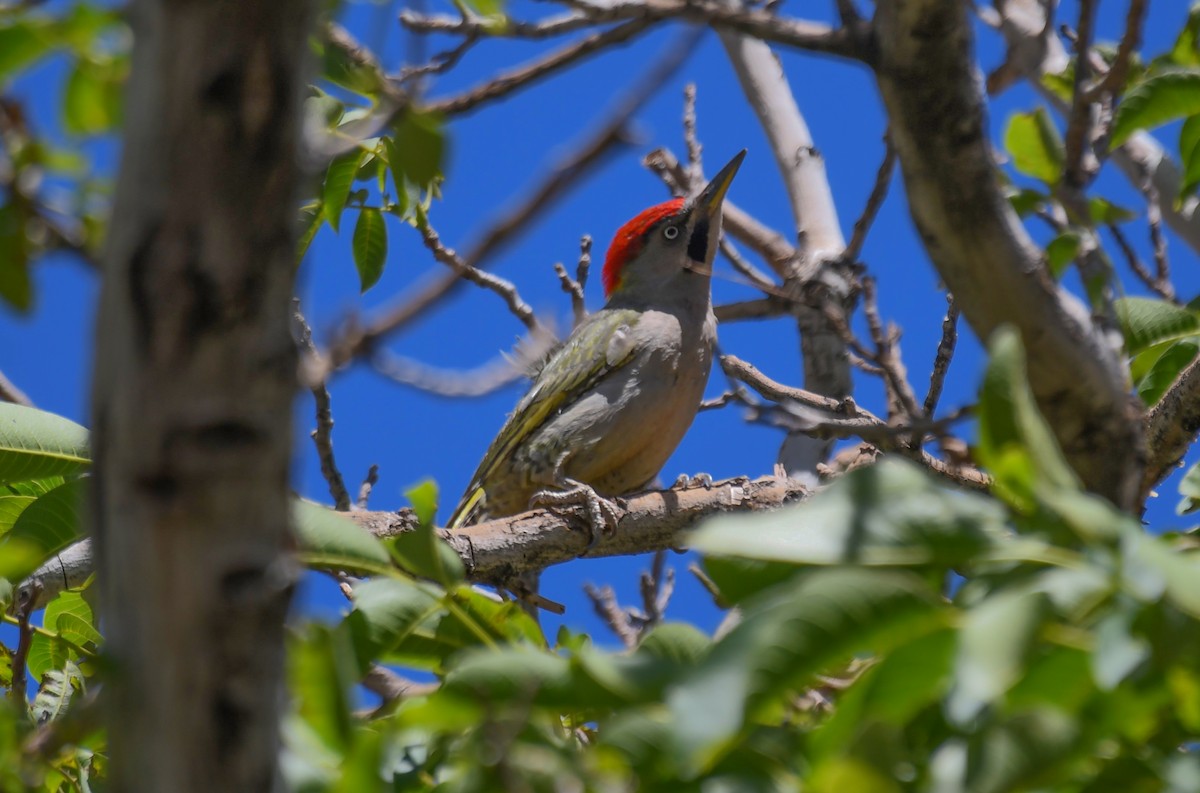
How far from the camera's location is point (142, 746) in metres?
1.33

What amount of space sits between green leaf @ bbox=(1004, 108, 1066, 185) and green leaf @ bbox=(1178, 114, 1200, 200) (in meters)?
0.36

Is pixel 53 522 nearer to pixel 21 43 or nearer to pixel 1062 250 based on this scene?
pixel 21 43

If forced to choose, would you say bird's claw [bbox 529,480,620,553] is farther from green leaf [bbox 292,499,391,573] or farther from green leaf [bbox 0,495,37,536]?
green leaf [bbox 292,499,391,573]

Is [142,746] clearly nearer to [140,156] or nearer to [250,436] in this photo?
[250,436]

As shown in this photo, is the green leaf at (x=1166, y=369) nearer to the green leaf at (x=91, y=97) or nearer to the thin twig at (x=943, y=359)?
the thin twig at (x=943, y=359)

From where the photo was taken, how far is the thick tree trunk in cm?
130

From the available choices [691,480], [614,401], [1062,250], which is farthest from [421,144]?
[614,401]

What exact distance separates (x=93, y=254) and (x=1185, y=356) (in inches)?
127

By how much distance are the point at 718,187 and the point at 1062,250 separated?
421cm

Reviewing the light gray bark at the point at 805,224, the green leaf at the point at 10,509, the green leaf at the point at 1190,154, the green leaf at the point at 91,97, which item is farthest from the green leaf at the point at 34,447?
the light gray bark at the point at 805,224

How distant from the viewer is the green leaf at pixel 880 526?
1.58 m

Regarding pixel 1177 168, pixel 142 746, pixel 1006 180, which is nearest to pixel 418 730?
pixel 142 746

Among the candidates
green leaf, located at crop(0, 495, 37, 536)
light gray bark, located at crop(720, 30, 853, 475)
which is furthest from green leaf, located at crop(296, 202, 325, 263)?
light gray bark, located at crop(720, 30, 853, 475)

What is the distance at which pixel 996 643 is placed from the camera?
1.38m
